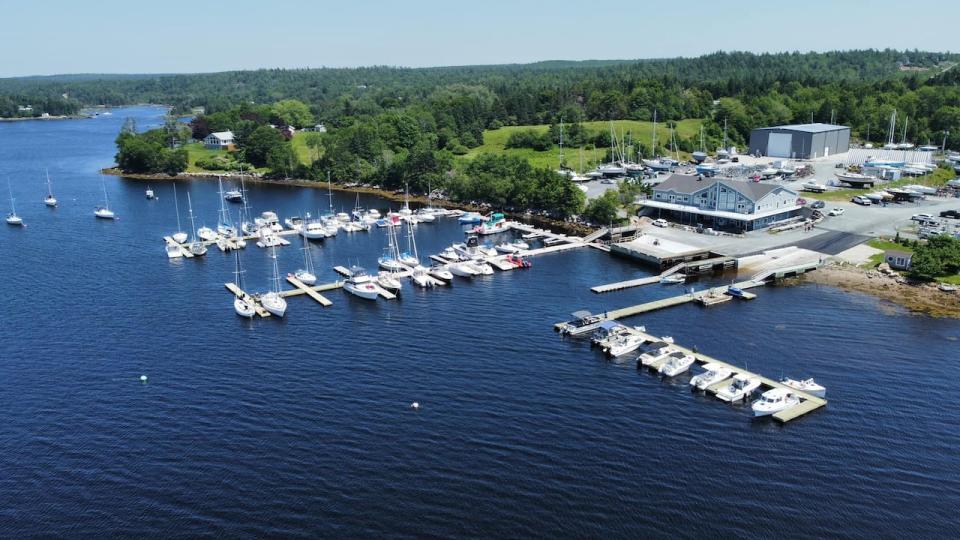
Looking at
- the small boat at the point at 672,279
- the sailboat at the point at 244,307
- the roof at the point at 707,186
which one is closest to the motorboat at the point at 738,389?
the small boat at the point at 672,279

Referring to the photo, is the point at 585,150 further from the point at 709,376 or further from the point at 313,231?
the point at 709,376

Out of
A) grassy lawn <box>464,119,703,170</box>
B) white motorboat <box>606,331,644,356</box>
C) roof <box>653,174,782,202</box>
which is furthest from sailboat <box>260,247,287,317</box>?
grassy lawn <box>464,119,703,170</box>

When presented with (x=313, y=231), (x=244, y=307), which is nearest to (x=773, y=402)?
(x=244, y=307)

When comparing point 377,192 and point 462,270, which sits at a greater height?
point 377,192

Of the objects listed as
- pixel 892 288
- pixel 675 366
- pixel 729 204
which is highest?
pixel 729 204

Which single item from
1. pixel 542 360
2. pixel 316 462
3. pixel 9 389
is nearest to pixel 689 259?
pixel 542 360

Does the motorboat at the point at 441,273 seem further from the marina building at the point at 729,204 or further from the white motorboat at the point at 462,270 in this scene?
the marina building at the point at 729,204

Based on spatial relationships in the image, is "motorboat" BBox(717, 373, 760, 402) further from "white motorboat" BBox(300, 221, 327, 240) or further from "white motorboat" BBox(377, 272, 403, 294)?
"white motorboat" BBox(300, 221, 327, 240)

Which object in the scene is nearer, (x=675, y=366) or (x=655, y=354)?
(x=675, y=366)
